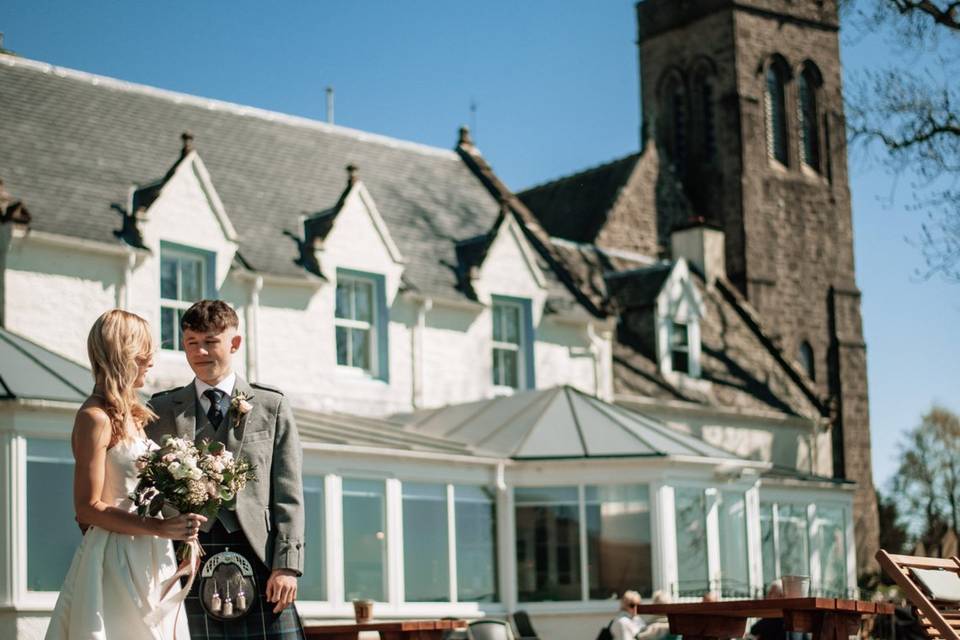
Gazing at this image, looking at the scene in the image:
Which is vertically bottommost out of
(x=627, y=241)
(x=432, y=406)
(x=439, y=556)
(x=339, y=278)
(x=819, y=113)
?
(x=439, y=556)

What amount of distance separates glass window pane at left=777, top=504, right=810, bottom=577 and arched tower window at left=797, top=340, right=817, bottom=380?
13.2 m

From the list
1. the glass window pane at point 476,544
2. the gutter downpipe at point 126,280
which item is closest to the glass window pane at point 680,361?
the glass window pane at point 476,544

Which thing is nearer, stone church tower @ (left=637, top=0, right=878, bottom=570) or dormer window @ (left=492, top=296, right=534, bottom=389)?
dormer window @ (left=492, top=296, right=534, bottom=389)

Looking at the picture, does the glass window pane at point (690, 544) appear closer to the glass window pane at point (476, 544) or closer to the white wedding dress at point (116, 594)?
the glass window pane at point (476, 544)

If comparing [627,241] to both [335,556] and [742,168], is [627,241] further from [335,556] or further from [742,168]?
[335,556]

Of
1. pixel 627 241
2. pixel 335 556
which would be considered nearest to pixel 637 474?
pixel 335 556

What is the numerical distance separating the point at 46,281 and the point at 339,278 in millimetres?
5032

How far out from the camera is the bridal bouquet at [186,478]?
229 inches

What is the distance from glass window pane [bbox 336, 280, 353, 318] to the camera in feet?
74.9

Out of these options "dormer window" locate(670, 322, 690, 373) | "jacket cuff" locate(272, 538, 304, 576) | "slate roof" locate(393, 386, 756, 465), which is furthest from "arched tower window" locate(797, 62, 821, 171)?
"jacket cuff" locate(272, 538, 304, 576)

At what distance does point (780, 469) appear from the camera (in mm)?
27125

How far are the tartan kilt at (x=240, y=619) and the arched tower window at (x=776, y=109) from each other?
34743mm

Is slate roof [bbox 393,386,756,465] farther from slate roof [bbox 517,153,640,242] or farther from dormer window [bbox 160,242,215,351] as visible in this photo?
slate roof [bbox 517,153,640,242]

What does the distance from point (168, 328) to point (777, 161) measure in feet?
76.9
